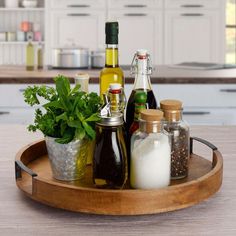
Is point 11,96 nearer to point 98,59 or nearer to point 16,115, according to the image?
point 16,115

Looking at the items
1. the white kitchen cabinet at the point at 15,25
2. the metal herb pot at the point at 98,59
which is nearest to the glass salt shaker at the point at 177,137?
the metal herb pot at the point at 98,59

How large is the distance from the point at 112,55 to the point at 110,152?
0.28 meters

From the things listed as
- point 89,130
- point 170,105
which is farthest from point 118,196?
point 170,105

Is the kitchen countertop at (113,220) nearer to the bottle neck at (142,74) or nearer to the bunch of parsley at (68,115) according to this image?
the bunch of parsley at (68,115)

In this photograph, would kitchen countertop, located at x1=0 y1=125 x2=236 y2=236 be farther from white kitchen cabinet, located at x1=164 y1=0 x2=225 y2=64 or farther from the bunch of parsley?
white kitchen cabinet, located at x1=164 y1=0 x2=225 y2=64

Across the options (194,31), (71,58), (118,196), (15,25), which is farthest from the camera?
(15,25)

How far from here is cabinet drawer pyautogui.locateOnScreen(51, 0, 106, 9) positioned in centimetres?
603

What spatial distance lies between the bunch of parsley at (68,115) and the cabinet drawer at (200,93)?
6.99ft

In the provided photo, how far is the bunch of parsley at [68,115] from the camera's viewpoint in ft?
4.09

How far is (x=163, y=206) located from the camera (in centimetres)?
118

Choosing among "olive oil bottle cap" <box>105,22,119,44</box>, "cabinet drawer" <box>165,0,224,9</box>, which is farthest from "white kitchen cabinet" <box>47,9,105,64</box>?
"olive oil bottle cap" <box>105,22,119,44</box>

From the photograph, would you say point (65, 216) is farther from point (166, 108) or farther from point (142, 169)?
point (166, 108)

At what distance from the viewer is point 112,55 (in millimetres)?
1417

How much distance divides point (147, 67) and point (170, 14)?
4815 millimetres
